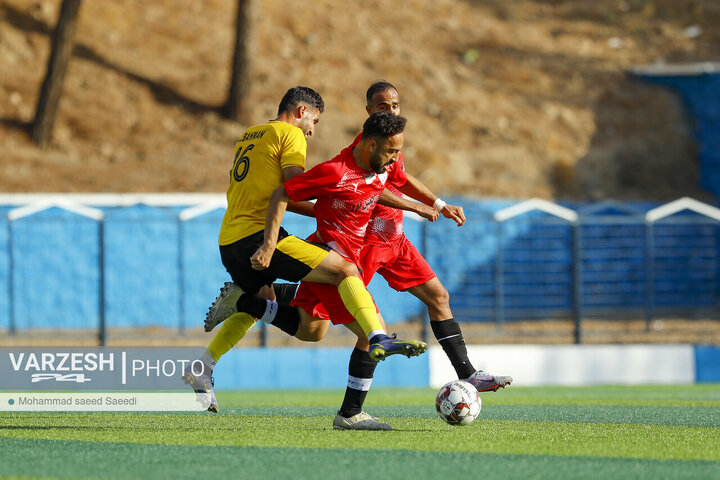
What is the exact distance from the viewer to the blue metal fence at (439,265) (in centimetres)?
1866

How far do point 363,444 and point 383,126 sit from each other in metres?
1.92

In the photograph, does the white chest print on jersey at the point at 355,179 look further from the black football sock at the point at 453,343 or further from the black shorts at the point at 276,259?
the black football sock at the point at 453,343

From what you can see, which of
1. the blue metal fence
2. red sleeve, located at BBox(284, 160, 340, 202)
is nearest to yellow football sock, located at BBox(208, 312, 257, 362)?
red sleeve, located at BBox(284, 160, 340, 202)

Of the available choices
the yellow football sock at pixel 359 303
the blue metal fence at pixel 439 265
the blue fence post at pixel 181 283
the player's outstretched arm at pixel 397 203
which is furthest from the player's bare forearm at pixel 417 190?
the blue fence post at pixel 181 283

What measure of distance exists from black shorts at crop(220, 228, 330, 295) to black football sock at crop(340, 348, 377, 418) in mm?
650

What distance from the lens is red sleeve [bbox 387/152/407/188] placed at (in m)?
7.67

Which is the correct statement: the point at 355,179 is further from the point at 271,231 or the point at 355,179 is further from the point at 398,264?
the point at 398,264

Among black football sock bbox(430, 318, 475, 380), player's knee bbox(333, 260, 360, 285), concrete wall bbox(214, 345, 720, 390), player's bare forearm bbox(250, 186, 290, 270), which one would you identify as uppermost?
player's bare forearm bbox(250, 186, 290, 270)

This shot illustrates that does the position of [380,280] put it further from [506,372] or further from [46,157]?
[46,157]

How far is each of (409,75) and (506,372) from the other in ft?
51.1

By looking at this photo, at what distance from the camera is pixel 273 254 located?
7.05 metres

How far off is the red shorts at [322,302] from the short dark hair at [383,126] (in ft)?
3.32

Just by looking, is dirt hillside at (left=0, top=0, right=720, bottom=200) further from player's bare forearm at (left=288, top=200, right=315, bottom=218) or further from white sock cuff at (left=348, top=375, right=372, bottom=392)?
white sock cuff at (left=348, top=375, right=372, bottom=392)

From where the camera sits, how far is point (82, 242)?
19.5 metres
